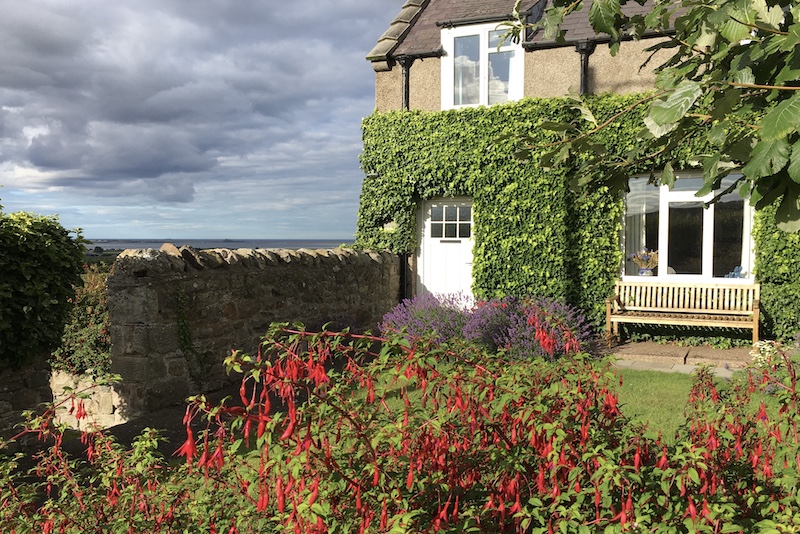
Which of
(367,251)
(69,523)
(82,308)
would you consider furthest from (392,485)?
(367,251)

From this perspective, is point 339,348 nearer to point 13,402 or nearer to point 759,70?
point 759,70

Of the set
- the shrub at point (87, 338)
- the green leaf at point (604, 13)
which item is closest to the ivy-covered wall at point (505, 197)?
the shrub at point (87, 338)

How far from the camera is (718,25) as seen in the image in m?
2.08

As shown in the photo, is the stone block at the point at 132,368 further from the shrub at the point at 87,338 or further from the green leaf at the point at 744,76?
the green leaf at the point at 744,76

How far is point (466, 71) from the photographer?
406 inches

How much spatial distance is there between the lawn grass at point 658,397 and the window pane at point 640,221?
297 centimetres

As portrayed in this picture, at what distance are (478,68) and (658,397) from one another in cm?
647

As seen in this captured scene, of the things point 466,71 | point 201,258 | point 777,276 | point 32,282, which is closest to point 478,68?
point 466,71

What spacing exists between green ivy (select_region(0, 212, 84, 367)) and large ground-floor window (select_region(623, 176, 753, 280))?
316 inches

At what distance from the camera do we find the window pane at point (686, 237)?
936 cm

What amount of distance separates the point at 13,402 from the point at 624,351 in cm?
742

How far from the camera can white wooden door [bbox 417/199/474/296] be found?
10641mm

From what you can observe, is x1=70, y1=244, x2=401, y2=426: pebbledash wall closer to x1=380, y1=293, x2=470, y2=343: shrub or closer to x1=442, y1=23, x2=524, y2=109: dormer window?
x1=380, y1=293, x2=470, y2=343: shrub

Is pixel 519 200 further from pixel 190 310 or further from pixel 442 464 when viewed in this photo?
pixel 442 464
